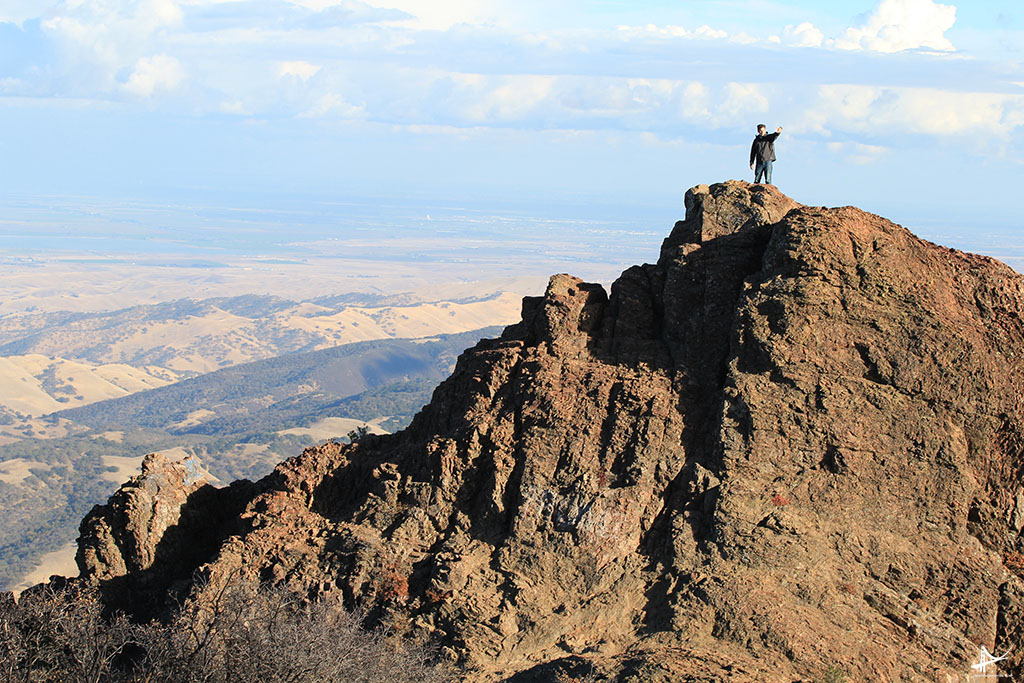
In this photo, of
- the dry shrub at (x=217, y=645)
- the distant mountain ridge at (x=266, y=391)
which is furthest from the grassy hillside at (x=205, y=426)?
the dry shrub at (x=217, y=645)

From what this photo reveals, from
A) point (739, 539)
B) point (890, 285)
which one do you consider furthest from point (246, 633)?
point (890, 285)

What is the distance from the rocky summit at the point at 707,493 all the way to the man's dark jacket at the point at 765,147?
14.0ft

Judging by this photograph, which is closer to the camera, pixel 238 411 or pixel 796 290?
pixel 796 290

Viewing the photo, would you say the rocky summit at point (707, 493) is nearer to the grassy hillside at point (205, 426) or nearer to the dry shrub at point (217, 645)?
the dry shrub at point (217, 645)

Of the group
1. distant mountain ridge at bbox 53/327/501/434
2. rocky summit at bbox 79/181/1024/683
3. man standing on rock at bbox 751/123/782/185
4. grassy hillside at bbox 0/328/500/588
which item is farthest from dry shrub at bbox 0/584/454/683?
distant mountain ridge at bbox 53/327/501/434

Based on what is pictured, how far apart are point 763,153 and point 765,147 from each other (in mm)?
130

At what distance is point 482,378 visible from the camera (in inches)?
637

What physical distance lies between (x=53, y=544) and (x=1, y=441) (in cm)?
5982

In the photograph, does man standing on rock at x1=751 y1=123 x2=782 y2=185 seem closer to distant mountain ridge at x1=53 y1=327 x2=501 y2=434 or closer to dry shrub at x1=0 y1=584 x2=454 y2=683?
dry shrub at x1=0 y1=584 x2=454 y2=683

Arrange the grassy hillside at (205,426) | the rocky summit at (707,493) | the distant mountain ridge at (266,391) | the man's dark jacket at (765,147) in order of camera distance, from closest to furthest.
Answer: the rocky summit at (707,493) < the man's dark jacket at (765,147) < the grassy hillside at (205,426) < the distant mountain ridge at (266,391)

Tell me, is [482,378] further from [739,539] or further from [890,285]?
[890,285]

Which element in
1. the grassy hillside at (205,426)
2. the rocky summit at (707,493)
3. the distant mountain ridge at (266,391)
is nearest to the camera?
the rocky summit at (707,493)

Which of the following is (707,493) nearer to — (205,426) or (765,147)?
(765,147)

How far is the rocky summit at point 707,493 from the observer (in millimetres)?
13320
